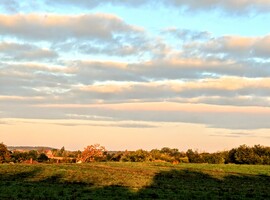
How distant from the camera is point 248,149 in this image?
246ft

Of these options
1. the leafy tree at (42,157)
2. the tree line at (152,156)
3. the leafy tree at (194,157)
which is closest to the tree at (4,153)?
the tree line at (152,156)

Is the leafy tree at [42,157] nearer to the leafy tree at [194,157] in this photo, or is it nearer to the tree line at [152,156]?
the tree line at [152,156]

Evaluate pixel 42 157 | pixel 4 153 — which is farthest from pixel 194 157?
pixel 4 153

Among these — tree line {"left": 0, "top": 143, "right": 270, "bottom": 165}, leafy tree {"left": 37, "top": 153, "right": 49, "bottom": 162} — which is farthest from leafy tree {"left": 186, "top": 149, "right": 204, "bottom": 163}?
leafy tree {"left": 37, "top": 153, "right": 49, "bottom": 162}

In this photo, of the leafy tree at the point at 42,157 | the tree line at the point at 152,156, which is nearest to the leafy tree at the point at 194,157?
the tree line at the point at 152,156

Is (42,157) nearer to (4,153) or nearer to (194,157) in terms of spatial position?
(4,153)

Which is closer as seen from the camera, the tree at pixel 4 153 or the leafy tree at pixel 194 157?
the tree at pixel 4 153

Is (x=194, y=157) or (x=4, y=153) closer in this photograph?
(x=4, y=153)

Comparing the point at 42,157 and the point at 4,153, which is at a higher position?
the point at 4,153

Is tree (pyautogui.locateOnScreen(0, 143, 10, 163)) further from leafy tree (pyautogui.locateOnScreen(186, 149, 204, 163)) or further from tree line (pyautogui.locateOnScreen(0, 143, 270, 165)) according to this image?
leafy tree (pyautogui.locateOnScreen(186, 149, 204, 163))

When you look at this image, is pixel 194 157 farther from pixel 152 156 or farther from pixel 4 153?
pixel 4 153

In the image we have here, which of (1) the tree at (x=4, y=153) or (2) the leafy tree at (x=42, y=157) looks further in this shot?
(2) the leafy tree at (x=42, y=157)

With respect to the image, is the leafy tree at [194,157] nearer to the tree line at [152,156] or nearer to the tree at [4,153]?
the tree line at [152,156]

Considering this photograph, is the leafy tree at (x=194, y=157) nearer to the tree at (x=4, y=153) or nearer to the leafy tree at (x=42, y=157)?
the leafy tree at (x=42, y=157)
